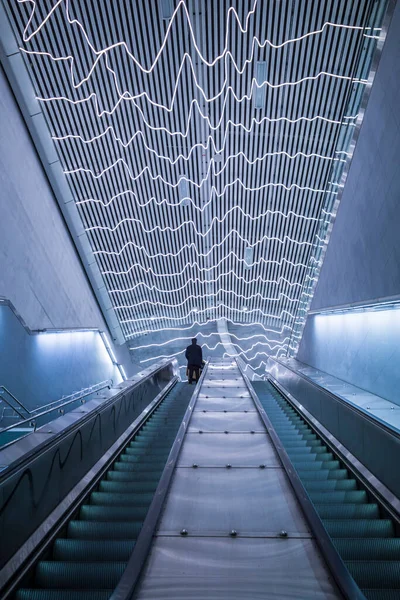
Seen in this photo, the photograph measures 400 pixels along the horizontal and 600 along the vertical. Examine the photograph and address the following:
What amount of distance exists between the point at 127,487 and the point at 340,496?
1491 mm

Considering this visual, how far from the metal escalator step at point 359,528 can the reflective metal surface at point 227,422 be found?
46.8 inches

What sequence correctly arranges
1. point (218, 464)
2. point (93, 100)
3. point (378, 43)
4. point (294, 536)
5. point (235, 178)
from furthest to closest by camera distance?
Result: point (235, 178) < point (93, 100) < point (378, 43) < point (218, 464) < point (294, 536)

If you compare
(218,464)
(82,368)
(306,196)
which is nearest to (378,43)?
(306,196)

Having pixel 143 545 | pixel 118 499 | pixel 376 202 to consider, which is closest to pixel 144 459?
pixel 118 499

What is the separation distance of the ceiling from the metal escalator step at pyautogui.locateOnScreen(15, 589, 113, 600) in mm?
6561

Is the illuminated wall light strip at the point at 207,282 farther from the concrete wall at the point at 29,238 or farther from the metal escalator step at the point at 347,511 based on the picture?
the metal escalator step at the point at 347,511

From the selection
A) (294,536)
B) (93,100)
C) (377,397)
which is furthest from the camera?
Answer: (93,100)

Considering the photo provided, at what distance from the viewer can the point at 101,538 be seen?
2.49m

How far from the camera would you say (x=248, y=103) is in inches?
338

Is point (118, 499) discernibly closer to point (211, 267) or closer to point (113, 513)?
point (113, 513)

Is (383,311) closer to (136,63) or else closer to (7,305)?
(7,305)

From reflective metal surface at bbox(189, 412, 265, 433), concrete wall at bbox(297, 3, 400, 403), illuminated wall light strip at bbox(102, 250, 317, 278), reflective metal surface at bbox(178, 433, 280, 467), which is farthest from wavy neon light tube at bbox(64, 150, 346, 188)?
reflective metal surface at bbox(178, 433, 280, 467)

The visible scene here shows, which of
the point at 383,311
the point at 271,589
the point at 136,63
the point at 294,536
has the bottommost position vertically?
the point at 271,589

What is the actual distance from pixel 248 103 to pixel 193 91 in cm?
107
